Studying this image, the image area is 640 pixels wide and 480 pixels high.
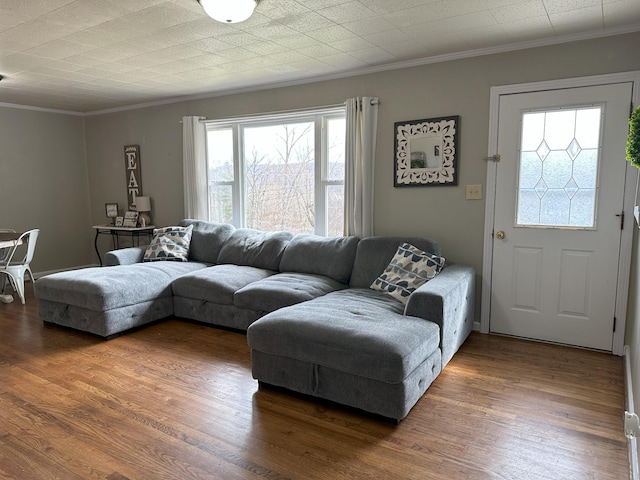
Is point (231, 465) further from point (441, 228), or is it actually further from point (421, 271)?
point (441, 228)

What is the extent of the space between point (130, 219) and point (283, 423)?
448 cm

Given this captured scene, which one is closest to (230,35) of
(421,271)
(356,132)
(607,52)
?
(356,132)

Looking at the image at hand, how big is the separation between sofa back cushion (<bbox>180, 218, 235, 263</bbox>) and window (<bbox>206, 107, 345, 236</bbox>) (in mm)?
320

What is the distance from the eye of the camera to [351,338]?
238 cm

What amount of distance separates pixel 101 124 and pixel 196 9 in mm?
4405

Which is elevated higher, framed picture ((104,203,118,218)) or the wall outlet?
the wall outlet

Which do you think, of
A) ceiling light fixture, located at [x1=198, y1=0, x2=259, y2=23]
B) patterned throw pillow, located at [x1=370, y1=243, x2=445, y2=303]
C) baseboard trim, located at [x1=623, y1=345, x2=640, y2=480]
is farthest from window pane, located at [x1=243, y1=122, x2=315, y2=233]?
baseboard trim, located at [x1=623, y1=345, x2=640, y2=480]

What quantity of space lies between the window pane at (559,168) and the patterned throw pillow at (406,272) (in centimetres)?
81

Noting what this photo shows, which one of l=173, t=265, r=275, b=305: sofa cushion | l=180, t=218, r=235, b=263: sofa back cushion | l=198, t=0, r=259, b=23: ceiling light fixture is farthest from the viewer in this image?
l=180, t=218, r=235, b=263: sofa back cushion

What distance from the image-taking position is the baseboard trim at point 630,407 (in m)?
1.85

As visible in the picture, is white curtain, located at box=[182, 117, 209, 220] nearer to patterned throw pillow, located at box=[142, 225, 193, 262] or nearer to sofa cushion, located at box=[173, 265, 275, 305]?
patterned throw pillow, located at box=[142, 225, 193, 262]

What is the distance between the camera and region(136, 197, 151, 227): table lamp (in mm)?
5734

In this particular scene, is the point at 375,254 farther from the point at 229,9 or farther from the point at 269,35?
the point at 229,9

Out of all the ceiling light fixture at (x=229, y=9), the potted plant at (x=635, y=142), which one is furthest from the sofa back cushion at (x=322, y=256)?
the potted plant at (x=635, y=142)
